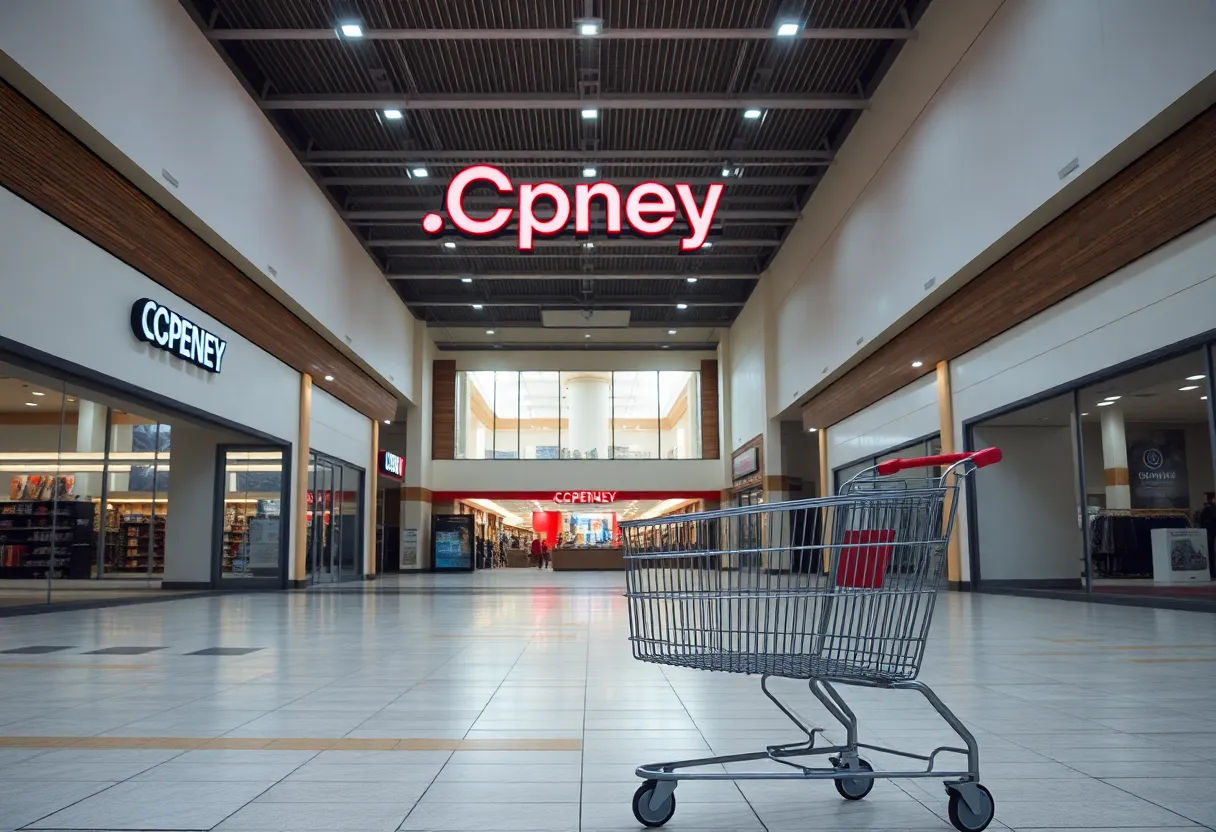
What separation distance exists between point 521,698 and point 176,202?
8.35m

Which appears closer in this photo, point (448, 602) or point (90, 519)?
point (448, 602)

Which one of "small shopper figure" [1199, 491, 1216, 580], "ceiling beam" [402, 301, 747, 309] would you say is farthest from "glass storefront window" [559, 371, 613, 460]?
"small shopper figure" [1199, 491, 1216, 580]

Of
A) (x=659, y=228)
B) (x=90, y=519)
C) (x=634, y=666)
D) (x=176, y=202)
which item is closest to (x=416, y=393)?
(x=90, y=519)

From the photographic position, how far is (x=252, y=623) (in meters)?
8.71

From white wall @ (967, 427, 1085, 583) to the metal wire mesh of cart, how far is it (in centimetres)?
1095

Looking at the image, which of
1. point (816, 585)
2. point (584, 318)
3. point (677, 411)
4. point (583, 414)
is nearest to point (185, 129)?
point (816, 585)

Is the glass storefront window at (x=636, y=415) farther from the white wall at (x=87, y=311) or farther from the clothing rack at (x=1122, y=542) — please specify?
the clothing rack at (x=1122, y=542)

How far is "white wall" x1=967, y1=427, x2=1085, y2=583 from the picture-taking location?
1262cm

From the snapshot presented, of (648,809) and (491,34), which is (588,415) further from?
(648,809)

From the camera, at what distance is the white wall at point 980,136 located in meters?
7.60

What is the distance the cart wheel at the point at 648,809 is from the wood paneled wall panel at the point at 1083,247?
7348mm

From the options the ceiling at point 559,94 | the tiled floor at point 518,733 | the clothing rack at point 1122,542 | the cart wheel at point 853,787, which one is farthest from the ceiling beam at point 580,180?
the cart wheel at point 853,787

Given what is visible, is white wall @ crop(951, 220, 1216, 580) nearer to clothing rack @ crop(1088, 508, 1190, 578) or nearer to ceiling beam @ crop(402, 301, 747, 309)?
clothing rack @ crop(1088, 508, 1190, 578)

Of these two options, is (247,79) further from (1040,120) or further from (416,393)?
(416,393)
